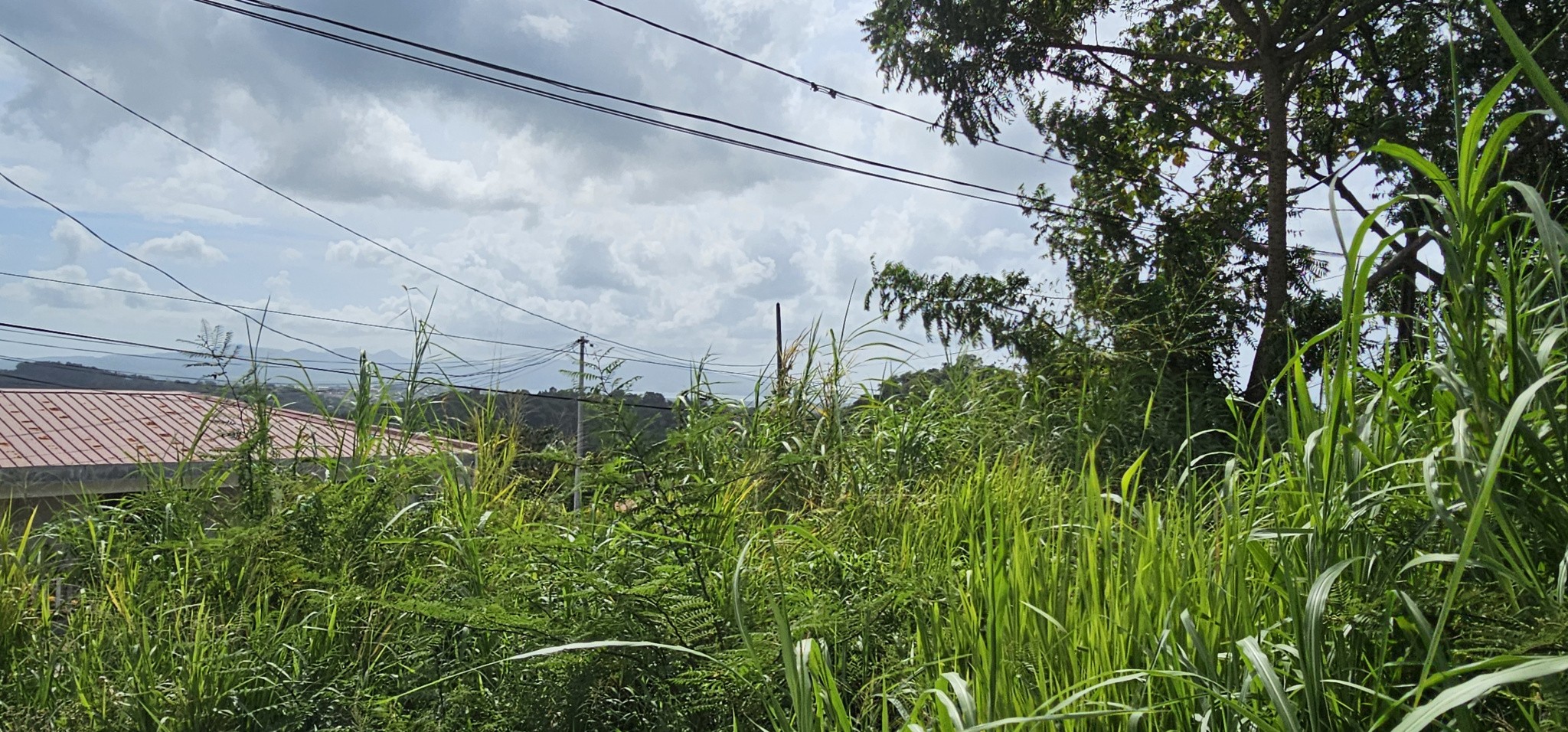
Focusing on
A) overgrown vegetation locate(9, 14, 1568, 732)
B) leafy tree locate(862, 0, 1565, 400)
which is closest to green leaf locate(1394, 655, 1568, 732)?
overgrown vegetation locate(9, 14, 1568, 732)

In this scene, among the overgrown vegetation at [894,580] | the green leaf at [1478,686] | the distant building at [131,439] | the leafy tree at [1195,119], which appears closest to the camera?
the green leaf at [1478,686]

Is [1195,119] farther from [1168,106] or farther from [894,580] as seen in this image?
[894,580]

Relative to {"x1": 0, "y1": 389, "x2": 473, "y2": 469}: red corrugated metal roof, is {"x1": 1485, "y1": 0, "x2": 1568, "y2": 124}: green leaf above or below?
above

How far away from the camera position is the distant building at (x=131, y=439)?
9.78ft

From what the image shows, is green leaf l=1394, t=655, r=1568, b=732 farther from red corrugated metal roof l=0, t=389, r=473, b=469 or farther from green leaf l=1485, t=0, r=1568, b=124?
red corrugated metal roof l=0, t=389, r=473, b=469

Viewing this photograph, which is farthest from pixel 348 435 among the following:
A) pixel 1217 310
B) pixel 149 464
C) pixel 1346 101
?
pixel 1346 101

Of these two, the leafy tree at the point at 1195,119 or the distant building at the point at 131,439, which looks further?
the leafy tree at the point at 1195,119

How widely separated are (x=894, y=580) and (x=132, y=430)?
13206mm

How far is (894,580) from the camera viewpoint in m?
1.93

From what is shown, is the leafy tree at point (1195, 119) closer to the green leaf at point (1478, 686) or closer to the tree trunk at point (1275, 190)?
the tree trunk at point (1275, 190)

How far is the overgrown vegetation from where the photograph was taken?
1.27 metres

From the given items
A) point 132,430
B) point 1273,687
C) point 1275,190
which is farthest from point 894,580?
point 132,430

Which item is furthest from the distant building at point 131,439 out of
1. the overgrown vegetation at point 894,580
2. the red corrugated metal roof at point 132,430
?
the overgrown vegetation at point 894,580

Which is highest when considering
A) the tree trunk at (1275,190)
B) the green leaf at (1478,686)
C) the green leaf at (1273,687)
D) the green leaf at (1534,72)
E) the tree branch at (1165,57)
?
the tree branch at (1165,57)
